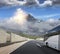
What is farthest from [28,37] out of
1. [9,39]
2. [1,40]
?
[1,40]

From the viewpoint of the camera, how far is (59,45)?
32.8 meters

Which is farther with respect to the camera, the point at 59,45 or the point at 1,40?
the point at 1,40

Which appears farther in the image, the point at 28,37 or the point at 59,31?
the point at 28,37

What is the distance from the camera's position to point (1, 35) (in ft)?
171

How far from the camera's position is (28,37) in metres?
158

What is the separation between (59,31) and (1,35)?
41.2 feet

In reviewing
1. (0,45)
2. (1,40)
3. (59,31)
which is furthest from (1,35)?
(59,31)

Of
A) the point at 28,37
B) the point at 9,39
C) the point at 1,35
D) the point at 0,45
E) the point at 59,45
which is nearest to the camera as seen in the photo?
the point at 59,45

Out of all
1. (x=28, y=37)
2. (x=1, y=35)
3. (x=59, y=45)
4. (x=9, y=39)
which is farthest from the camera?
(x=28, y=37)

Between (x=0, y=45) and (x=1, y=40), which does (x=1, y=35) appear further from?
(x=0, y=45)

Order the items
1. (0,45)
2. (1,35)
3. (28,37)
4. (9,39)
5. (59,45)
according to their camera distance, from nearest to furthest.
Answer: (59,45), (0,45), (1,35), (9,39), (28,37)

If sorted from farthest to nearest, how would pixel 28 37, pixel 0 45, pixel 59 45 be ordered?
pixel 28 37 → pixel 0 45 → pixel 59 45

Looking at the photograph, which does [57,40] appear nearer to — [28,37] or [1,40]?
[1,40]

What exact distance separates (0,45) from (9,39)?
21938 mm
